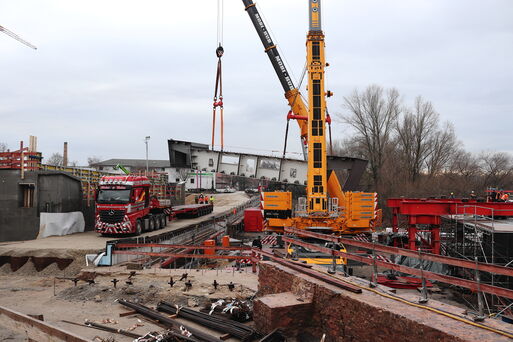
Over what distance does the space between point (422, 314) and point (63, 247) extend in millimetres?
13646

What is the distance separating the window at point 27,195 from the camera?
19234 millimetres

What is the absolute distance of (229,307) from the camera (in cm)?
836

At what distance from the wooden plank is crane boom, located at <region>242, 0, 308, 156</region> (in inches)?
746

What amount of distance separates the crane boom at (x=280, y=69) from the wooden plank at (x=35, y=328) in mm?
18937

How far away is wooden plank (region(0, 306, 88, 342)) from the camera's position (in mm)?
5344

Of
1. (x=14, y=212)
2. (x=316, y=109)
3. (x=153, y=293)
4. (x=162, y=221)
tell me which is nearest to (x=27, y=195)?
(x=14, y=212)

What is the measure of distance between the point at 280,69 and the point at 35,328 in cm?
2073

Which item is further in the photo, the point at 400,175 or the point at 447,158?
the point at 447,158

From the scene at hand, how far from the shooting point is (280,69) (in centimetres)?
2430

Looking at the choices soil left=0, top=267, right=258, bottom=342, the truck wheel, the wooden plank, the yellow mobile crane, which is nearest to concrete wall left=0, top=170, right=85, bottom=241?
the truck wheel

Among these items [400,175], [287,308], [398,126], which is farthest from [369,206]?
[398,126]

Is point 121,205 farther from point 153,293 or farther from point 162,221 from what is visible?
point 153,293

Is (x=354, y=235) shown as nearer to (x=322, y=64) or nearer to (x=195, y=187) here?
(x=322, y=64)

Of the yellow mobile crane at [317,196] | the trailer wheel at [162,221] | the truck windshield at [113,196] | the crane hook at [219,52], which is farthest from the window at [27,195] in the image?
the crane hook at [219,52]
